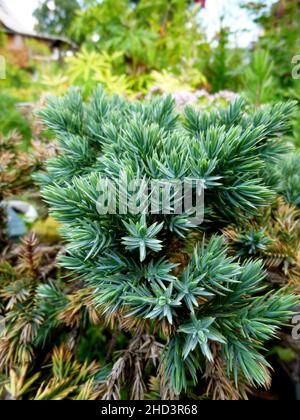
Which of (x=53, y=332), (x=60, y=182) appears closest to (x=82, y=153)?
(x=60, y=182)

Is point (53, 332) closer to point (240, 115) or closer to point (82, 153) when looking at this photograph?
point (82, 153)

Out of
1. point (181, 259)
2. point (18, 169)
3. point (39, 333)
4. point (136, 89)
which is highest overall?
point (136, 89)

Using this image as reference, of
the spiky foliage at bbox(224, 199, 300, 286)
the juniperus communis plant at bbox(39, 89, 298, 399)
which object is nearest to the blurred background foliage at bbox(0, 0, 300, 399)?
the spiky foliage at bbox(224, 199, 300, 286)

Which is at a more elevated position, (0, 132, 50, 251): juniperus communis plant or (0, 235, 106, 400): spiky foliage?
(0, 132, 50, 251): juniperus communis plant

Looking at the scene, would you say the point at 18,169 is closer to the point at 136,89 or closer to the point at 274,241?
the point at 274,241

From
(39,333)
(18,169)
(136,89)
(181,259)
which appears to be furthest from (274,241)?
(136,89)

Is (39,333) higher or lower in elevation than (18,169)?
lower

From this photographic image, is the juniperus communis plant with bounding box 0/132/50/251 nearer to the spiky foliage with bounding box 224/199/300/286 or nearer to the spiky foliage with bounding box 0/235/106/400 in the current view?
the spiky foliage with bounding box 0/235/106/400

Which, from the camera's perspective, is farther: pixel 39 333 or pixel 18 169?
pixel 18 169
